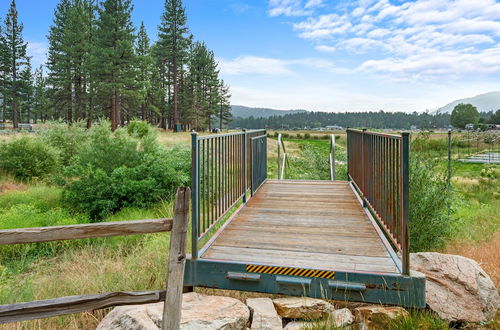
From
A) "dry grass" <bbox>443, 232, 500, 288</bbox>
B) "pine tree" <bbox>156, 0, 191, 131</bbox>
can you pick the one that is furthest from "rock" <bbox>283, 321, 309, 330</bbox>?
"pine tree" <bbox>156, 0, 191, 131</bbox>

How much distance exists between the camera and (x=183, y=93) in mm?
46656

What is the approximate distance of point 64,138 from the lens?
14.7 m

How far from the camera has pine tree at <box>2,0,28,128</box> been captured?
35.3 metres

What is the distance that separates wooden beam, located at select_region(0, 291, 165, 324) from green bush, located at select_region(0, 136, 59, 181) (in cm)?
1215

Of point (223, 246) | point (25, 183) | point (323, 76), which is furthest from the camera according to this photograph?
point (323, 76)

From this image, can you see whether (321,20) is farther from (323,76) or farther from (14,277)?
(14,277)

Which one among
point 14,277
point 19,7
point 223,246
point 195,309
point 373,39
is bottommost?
point 14,277

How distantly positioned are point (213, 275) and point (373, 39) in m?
15.6

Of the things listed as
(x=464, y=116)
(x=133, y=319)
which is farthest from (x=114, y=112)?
(x=464, y=116)

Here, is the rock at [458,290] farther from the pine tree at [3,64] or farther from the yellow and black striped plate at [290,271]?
the pine tree at [3,64]

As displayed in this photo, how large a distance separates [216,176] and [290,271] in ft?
4.65

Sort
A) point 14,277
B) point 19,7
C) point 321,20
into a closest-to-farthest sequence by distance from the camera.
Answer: point 14,277 → point 321,20 → point 19,7

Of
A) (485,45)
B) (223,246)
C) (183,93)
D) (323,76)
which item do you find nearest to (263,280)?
(223,246)

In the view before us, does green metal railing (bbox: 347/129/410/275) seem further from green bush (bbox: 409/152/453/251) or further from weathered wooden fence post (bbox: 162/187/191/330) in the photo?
weathered wooden fence post (bbox: 162/187/191/330)
